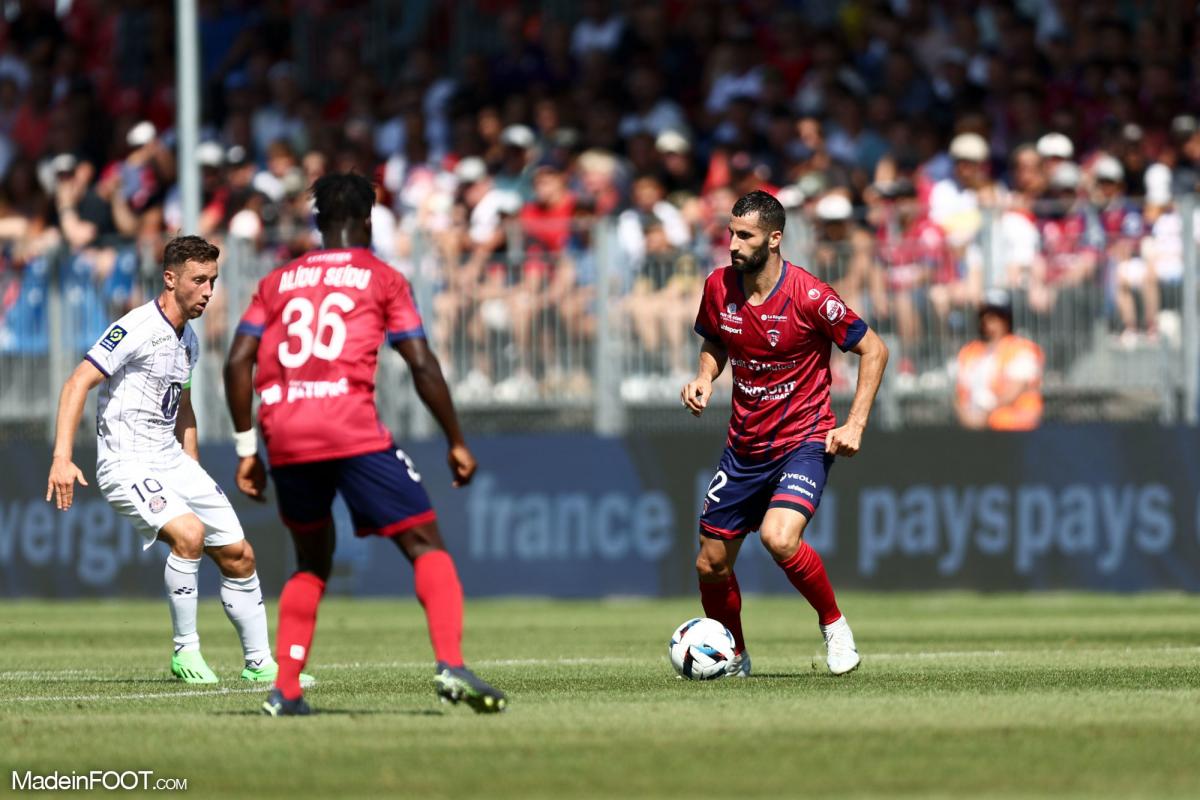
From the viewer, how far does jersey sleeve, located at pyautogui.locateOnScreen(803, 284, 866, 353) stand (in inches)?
445

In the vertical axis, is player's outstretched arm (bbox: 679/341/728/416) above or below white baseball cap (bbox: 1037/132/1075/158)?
below

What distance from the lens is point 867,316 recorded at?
19750 mm

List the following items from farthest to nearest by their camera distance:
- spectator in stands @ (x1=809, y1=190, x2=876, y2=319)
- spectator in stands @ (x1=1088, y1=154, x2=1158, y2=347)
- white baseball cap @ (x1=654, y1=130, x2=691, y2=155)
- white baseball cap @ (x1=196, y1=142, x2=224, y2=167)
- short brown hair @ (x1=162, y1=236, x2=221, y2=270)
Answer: white baseball cap @ (x1=196, y1=142, x2=224, y2=167), white baseball cap @ (x1=654, y1=130, x2=691, y2=155), spectator in stands @ (x1=809, y1=190, x2=876, y2=319), spectator in stands @ (x1=1088, y1=154, x2=1158, y2=347), short brown hair @ (x1=162, y1=236, x2=221, y2=270)

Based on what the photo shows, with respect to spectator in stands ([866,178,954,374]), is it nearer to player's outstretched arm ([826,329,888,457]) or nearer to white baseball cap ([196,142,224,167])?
white baseball cap ([196,142,224,167])

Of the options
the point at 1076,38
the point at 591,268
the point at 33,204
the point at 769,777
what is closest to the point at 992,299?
the point at 591,268

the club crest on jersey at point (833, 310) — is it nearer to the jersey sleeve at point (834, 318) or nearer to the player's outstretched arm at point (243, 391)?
the jersey sleeve at point (834, 318)

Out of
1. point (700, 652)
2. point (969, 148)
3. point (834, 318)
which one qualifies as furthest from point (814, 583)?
point (969, 148)

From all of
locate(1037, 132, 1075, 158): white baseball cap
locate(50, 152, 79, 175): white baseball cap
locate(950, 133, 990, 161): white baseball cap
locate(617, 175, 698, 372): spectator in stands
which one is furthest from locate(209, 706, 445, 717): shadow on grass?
locate(50, 152, 79, 175): white baseball cap

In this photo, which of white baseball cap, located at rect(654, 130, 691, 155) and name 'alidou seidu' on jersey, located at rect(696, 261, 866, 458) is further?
white baseball cap, located at rect(654, 130, 691, 155)

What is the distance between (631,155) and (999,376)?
16.5ft

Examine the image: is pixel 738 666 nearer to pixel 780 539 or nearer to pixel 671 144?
pixel 780 539

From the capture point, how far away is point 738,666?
1148cm

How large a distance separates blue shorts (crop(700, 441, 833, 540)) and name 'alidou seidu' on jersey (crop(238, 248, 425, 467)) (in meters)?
3.12

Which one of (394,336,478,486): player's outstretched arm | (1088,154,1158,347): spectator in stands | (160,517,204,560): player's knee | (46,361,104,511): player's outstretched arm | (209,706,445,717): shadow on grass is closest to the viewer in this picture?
(394,336,478,486): player's outstretched arm
